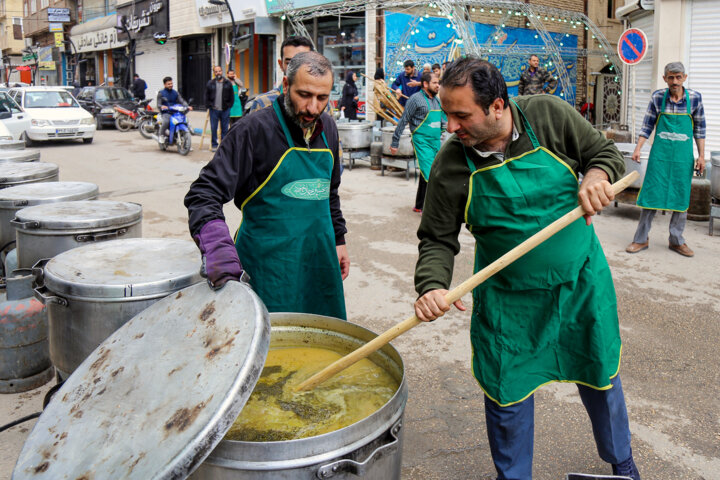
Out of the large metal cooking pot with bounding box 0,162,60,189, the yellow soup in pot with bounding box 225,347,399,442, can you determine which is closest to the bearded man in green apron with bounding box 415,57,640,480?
the yellow soup in pot with bounding box 225,347,399,442

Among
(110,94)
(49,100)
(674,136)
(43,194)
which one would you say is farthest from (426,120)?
(110,94)

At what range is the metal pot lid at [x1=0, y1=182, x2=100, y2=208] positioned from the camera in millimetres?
3715

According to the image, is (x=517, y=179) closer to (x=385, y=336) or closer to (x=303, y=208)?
(x=385, y=336)

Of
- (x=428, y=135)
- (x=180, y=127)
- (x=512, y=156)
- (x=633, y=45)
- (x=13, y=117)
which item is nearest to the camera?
(x=512, y=156)

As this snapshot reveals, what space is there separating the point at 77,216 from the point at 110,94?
67.7ft

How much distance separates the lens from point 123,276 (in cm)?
246

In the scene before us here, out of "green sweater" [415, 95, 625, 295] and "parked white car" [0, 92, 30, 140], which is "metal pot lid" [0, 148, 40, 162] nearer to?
"green sweater" [415, 95, 625, 295]

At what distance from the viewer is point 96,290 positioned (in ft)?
7.74

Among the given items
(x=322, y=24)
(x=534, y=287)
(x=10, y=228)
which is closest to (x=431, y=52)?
(x=322, y=24)

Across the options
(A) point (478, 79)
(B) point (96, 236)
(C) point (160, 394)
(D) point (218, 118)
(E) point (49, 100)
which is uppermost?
(E) point (49, 100)

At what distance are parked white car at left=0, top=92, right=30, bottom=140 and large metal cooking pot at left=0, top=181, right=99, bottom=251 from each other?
38.1 feet

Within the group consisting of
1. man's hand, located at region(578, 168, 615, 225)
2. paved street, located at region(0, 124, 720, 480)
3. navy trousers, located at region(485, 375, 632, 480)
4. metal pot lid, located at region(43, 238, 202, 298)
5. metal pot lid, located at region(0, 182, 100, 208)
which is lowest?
paved street, located at region(0, 124, 720, 480)

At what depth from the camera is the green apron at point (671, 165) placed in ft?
21.8

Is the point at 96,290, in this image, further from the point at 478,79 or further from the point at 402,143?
the point at 402,143
